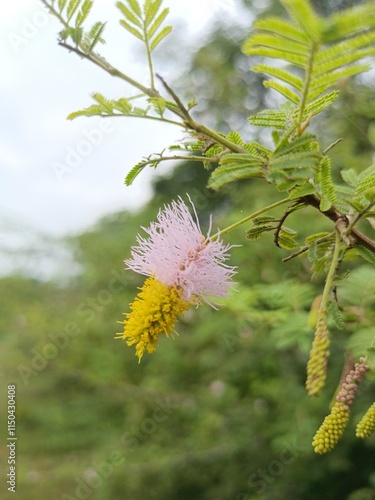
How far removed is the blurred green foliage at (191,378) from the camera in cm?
262

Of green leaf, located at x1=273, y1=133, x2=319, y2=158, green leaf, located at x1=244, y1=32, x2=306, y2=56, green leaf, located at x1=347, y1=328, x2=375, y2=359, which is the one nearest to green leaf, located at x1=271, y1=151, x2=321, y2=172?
green leaf, located at x1=273, y1=133, x2=319, y2=158

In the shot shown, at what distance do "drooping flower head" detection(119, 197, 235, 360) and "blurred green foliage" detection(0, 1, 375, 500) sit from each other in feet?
2.30

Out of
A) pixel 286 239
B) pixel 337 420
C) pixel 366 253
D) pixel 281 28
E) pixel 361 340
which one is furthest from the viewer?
pixel 361 340

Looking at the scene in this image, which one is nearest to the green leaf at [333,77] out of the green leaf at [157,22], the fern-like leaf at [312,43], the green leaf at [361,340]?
the fern-like leaf at [312,43]

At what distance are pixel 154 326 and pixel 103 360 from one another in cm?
403

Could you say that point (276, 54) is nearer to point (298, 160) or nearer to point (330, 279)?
point (298, 160)

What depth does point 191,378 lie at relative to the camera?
4375 mm

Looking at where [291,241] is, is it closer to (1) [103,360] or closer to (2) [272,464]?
(2) [272,464]

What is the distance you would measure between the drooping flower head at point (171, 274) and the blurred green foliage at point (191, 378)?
70 cm

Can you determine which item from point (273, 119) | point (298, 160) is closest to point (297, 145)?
point (298, 160)

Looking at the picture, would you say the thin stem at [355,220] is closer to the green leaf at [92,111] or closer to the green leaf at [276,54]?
the green leaf at [276,54]

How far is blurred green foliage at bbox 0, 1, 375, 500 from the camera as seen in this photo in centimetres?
262

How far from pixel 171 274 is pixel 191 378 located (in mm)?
3766

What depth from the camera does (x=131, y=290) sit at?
14.3ft
